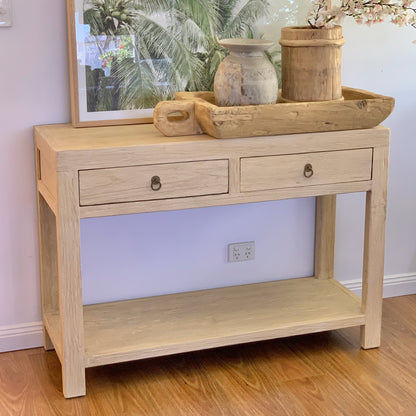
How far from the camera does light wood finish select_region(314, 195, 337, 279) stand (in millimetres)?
2979

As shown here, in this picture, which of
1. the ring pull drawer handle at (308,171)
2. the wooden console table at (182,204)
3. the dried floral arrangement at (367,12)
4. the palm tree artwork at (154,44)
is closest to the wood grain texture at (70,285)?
the wooden console table at (182,204)

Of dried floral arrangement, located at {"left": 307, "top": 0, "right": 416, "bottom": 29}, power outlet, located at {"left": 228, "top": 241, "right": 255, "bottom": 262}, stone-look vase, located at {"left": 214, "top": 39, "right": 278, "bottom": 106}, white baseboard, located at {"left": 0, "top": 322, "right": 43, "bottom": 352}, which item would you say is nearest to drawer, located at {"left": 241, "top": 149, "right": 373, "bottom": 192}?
stone-look vase, located at {"left": 214, "top": 39, "right": 278, "bottom": 106}

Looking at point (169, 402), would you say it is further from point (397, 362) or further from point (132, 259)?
point (397, 362)

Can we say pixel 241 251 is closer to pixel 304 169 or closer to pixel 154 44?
pixel 304 169

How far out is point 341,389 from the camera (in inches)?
97.0

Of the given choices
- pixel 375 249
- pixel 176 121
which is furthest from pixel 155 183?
pixel 375 249

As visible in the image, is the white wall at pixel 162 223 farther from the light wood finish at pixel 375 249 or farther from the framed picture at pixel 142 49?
the light wood finish at pixel 375 249

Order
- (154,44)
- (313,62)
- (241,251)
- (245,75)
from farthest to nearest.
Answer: (241,251), (154,44), (313,62), (245,75)

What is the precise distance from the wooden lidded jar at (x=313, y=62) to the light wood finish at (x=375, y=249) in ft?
0.91

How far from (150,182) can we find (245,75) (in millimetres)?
469

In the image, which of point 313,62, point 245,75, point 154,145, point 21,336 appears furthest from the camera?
point 21,336

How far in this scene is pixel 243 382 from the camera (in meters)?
2.51

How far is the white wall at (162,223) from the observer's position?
2.54m

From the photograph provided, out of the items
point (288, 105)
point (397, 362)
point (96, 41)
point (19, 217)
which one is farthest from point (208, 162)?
point (397, 362)
